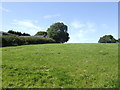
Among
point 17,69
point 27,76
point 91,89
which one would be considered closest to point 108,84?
point 91,89

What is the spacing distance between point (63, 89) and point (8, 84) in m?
2.21

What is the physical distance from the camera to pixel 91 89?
4703mm

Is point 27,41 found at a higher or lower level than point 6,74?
higher

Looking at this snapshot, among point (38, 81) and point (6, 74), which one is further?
point (6, 74)

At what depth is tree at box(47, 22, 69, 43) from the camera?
61000 millimetres

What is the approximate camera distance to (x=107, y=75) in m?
→ 5.91

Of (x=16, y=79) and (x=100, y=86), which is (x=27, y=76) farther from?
(x=100, y=86)

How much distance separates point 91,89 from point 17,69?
3.97 metres

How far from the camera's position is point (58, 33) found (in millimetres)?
61219

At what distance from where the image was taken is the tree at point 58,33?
61.0m

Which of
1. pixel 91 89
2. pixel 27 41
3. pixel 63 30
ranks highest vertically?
pixel 63 30

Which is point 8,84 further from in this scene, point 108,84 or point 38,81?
point 108,84

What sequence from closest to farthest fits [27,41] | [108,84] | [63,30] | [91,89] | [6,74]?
1. [91,89]
2. [108,84]
3. [6,74]
4. [27,41]
5. [63,30]


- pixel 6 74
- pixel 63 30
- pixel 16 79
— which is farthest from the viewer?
pixel 63 30
